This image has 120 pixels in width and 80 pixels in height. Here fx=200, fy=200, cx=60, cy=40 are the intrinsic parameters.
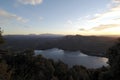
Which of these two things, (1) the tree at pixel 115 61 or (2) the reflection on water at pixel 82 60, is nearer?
(1) the tree at pixel 115 61

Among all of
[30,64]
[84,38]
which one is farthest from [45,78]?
[84,38]

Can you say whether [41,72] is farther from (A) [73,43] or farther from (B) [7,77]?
(A) [73,43]

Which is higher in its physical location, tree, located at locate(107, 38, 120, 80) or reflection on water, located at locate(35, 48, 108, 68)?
tree, located at locate(107, 38, 120, 80)

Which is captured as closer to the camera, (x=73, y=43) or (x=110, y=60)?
(x=110, y=60)

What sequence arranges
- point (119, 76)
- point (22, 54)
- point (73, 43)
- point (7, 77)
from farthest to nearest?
point (73, 43) → point (22, 54) → point (119, 76) → point (7, 77)

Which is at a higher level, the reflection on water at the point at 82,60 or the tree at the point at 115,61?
the tree at the point at 115,61

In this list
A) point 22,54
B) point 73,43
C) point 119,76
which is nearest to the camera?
point 119,76

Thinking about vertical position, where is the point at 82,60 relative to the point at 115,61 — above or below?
below

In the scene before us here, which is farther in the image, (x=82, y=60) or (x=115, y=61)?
(x=82, y=60)

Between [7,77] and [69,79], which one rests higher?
[7,77]

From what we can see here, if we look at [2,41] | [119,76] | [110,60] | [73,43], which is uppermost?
[2,41]

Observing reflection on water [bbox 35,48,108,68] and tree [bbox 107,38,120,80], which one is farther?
reflection on water [bbox 35,48,108,68]
